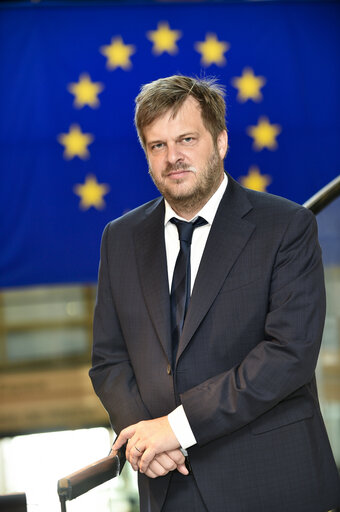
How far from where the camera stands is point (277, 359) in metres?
1.57

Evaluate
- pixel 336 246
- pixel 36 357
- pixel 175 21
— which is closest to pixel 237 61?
pixel 175 21

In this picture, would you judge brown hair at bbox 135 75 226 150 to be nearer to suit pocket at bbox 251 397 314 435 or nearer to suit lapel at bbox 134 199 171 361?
suit lapel at bbox 134 199 171 361

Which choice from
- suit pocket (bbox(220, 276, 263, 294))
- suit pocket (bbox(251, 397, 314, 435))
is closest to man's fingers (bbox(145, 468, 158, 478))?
suit pocket (bbox(251, 397, 314, 435))

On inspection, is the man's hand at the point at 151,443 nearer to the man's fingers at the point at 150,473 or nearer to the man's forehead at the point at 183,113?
the man's fingers at the point at 150,473

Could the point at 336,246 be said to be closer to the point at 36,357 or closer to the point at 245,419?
the point at 245,419

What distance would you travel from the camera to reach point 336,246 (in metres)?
3.34

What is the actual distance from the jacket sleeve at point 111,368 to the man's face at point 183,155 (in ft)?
0.95

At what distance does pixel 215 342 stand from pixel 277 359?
0.15 metres

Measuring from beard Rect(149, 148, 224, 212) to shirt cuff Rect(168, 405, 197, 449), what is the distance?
1.62 ft

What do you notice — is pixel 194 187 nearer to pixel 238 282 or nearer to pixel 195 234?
pixel 195 234

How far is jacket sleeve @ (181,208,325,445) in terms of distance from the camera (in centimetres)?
156

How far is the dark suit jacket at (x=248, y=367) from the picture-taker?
5.17 feet

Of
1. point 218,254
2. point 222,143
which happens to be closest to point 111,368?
point 218,254

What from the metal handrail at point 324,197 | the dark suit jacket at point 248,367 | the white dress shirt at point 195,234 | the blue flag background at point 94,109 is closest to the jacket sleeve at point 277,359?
the dark suit jacket at point 248,367
